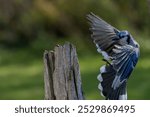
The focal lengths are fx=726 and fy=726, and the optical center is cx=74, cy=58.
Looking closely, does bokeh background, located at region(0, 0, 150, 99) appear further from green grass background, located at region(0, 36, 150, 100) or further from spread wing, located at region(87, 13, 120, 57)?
spread wing, located at region(87, 13, 120, 57)

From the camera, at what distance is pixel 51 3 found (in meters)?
9.62

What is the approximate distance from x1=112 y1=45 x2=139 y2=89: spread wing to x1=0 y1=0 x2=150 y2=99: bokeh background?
453 centimetres

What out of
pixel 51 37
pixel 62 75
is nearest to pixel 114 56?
pixel 62 75

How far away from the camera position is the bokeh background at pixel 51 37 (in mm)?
7758

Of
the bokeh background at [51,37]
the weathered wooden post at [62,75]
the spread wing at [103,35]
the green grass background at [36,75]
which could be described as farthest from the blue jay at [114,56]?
the bokeh background at [51,37]

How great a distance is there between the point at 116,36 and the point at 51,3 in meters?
7.05

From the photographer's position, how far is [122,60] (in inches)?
103

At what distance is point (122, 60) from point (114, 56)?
0.03 meters

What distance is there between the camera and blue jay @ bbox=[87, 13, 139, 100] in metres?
2.59

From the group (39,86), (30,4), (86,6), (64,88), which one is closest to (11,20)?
(30,4)

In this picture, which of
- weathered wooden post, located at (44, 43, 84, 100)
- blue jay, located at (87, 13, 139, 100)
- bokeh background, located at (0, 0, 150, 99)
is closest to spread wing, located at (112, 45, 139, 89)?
blue jay, located at (87, 13, 139, 100)

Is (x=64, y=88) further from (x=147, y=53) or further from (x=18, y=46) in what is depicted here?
(x=18, y=46)

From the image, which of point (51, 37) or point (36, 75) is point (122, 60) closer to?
Answer: point (36, 75)

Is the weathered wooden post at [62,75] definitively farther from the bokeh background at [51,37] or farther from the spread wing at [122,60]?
the bokeh background at [51,37]
